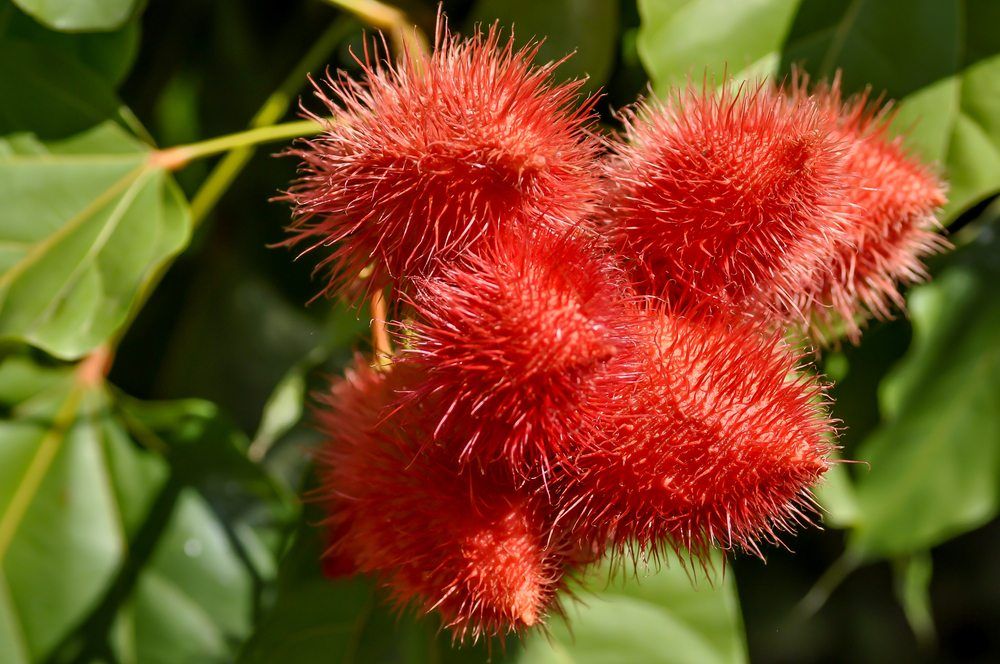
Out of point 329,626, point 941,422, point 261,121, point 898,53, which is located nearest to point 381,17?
point 261,121

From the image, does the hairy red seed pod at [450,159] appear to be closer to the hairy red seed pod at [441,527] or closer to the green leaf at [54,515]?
the hairy red seed pod at [441,527]

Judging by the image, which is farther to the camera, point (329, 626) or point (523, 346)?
point (329, 626)

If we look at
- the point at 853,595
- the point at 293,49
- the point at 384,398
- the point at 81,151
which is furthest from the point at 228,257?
the point at 853,595

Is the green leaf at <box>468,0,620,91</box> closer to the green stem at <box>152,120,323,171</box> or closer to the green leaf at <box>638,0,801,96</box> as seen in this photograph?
the green leaf at <box>638,0,801,96</box>

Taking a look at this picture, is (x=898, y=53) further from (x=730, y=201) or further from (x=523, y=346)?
(x=523, y=346)

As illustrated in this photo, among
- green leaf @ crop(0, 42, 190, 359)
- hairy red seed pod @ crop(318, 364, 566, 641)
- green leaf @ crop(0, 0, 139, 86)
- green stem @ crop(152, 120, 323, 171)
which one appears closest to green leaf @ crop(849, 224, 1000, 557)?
hairy red seed pod @ crop(318, 364, 566, 641)

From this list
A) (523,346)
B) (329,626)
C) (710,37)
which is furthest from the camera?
(329,626)

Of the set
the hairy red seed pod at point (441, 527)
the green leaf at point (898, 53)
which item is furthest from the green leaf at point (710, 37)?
the hairy red seed pod at point (441, 527)
